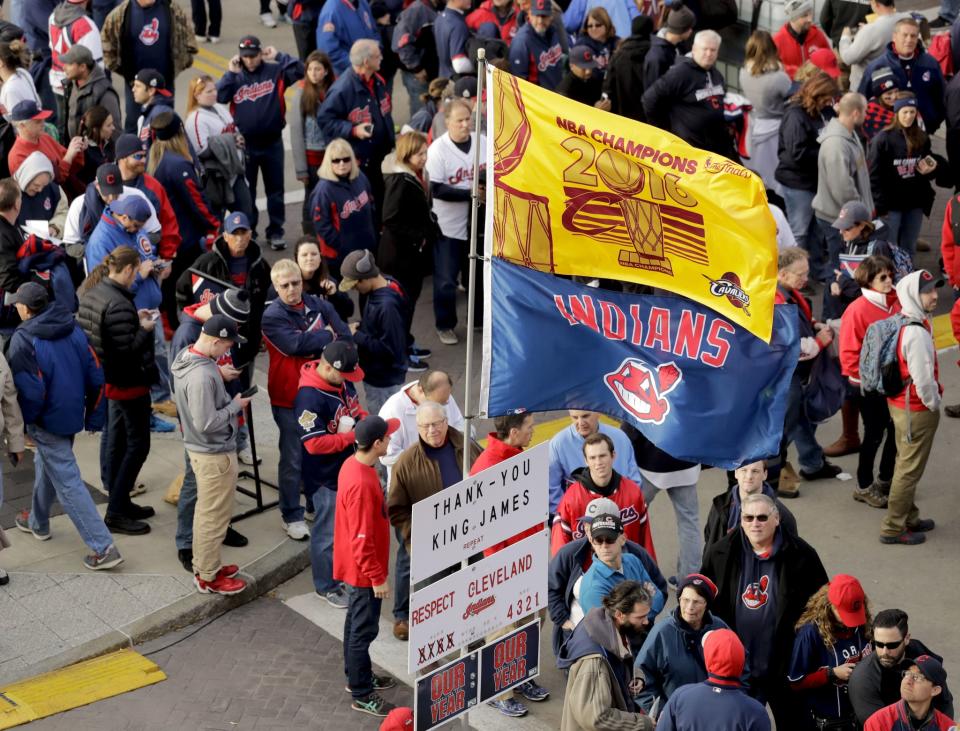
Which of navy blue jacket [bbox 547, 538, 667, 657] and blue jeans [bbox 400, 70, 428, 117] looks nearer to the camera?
navy blue jacket [bbox 547, 538, 667, 657]

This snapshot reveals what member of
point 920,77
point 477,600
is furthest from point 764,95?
point 477,600

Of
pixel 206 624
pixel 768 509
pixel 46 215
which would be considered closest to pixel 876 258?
pixel 768 509

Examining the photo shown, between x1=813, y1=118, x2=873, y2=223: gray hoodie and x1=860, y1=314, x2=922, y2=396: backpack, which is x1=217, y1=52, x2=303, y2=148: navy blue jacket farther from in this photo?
x1=860, y1=314, x2=922, y2=396: backpack

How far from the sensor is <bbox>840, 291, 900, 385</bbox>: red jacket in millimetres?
10969

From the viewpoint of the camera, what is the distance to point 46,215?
42.8 feet

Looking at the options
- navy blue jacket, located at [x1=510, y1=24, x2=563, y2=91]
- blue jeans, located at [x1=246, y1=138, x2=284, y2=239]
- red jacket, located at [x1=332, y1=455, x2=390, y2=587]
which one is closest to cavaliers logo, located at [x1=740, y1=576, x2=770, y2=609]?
red jacket, located at [x1=332, y1=455, x2=390, y2=587]

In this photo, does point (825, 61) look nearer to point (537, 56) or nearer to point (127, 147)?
point (537, 56)

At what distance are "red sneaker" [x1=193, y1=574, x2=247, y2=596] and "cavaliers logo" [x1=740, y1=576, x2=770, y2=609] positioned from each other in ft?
11.5

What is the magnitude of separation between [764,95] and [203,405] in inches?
298

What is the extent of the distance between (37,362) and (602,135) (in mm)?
4469

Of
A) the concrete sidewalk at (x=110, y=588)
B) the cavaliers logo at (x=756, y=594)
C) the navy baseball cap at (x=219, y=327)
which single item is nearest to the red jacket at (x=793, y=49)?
the concrete sidewalk at (x=110, y=588)

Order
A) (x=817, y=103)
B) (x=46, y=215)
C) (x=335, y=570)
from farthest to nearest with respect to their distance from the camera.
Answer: (x=817, y=103), (x=46, y=215), (x=335, y=570)

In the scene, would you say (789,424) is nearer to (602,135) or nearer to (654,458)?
(654,458)

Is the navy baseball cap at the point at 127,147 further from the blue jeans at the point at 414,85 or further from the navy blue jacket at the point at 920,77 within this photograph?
the navy blue jacket at the point at 920,77
